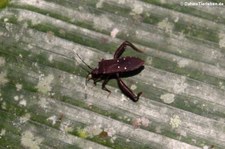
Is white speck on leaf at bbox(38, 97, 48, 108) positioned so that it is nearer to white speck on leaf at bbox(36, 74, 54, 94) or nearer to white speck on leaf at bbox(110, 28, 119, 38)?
white speck on leaf at bbox(36, 74, 54, 94)

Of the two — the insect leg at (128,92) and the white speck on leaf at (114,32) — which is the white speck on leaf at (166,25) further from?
the insect leg at (128,92)

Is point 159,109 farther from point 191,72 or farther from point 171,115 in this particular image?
point 191,72

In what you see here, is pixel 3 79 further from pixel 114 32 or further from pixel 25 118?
pixel 114 32

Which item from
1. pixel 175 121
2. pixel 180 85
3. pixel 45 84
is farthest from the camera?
pixel 45 84

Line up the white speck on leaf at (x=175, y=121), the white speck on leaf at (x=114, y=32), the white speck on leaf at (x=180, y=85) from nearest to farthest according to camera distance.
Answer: the white speck on leaf at (x=175, y=121) → the white speck on leaf at (x=180, y=85) → the white speck on leaf at (x=114, y=32)

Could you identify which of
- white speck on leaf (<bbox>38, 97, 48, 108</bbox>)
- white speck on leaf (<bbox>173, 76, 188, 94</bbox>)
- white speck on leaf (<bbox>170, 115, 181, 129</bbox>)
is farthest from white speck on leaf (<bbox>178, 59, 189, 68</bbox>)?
white speck on leaf (<bbox>38, 97, 48, 108</bbox>)

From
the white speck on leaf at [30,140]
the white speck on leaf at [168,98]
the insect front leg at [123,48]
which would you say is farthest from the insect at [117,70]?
the white speck on leaf at [30,140]

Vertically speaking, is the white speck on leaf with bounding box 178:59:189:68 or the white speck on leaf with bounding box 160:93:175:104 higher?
the white speck on leaf with bounding box 178:59:189:68

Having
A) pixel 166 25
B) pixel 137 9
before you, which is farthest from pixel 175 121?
pixel 137 9
